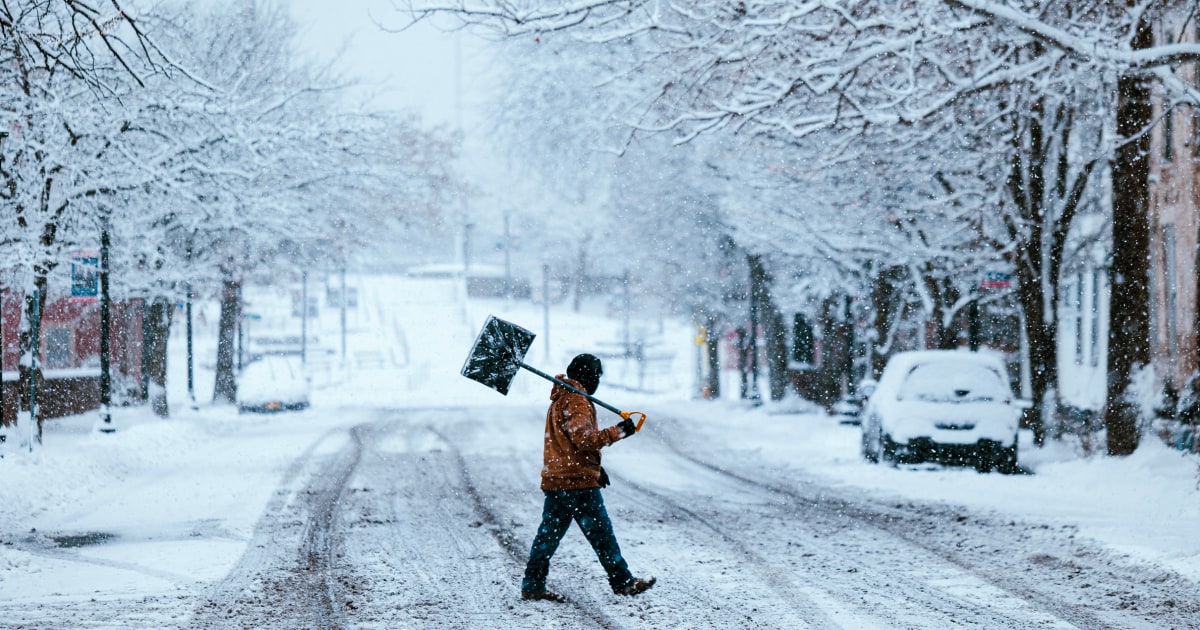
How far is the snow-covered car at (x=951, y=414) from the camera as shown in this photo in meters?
15.9

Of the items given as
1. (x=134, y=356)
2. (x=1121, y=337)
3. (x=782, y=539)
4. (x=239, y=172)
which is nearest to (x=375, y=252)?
(x=134, y=356)

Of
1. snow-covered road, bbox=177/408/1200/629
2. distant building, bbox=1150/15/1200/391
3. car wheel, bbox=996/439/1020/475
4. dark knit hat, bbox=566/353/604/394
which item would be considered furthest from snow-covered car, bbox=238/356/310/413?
dark knit hat, bbox=566/353/604/394

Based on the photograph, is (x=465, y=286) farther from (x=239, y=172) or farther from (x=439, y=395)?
(x=239, y=172)

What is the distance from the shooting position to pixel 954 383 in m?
16.2

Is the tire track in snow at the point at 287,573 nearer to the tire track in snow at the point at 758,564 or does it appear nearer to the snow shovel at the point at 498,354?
the snow shovel at the point at 498,354

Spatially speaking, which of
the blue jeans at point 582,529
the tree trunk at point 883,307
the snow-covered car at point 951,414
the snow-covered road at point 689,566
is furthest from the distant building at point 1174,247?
the blue jeans at point 582,529

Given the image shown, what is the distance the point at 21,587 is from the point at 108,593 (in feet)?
2.66

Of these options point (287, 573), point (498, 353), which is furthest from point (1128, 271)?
point (287, 573)

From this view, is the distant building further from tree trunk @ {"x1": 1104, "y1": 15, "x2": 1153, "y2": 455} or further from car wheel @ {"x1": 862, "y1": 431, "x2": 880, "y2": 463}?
car wheel @ {"x1": 862, "y1": 431, "x2": 880, "y2": 463}

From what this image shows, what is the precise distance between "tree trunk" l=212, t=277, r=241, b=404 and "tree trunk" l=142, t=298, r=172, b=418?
11.0 ft

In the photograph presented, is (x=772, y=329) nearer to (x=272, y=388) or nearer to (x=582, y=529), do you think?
(x=272, y=388)

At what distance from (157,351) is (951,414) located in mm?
19272

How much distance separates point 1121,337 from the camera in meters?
15.9

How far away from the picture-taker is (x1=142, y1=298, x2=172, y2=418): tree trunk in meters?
26.1
